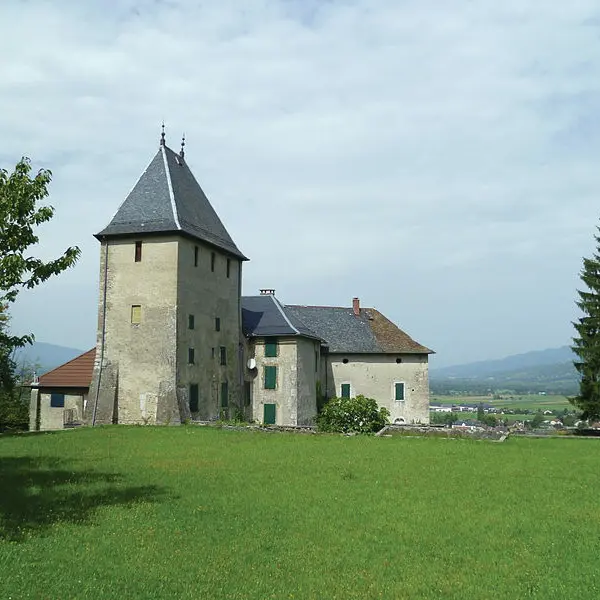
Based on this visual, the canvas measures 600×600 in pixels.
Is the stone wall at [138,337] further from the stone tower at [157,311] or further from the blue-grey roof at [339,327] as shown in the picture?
the blue-grey roof at [339,327]

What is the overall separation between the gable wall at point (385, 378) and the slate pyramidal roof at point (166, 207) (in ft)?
42.2

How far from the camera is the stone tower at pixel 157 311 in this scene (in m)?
32.7

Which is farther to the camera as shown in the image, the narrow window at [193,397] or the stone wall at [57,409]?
the stone wall at [57,409]

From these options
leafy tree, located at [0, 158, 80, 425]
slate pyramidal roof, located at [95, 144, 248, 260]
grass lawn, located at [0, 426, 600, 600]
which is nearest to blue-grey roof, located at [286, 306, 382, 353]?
slate pyramidal roof, located at [95, 144, 248, 260]

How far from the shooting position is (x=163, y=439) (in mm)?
25234

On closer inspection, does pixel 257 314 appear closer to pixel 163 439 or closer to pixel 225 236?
pixel 225 236

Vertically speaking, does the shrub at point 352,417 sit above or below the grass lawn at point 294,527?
above

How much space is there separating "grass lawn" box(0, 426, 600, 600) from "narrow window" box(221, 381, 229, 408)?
16.6 m

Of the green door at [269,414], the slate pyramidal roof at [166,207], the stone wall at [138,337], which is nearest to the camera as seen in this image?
the stone wall at [138,337]

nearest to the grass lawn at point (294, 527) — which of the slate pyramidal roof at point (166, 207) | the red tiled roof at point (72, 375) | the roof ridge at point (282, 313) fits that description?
the red tiled roof at point (72, 375)

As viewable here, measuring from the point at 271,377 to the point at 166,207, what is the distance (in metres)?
11.7

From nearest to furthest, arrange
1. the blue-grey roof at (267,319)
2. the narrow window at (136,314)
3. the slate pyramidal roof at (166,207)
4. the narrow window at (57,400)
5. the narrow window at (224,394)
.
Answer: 1. the narrow window at (136,314)
2. the slate pyramidal roof at (166,207)
3. the narrow window at (57,400)
4. the narrow window at (224,394)
5. the blue-grey roof at (267,319)

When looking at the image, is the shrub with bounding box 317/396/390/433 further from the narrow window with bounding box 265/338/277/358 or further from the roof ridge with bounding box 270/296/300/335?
the narrow window with bounding box 265/338/277/358

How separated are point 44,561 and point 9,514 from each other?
3119 mm
